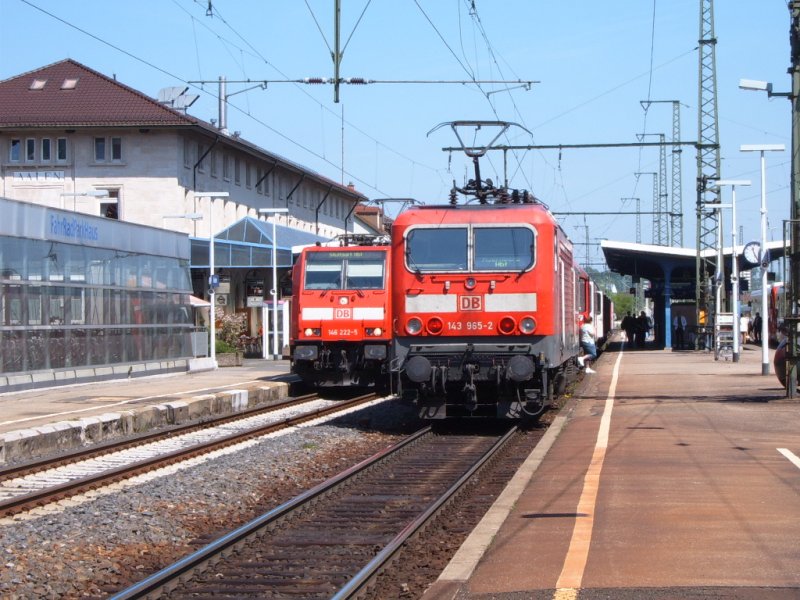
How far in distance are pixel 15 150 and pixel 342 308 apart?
101 feet

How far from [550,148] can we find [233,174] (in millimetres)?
28218

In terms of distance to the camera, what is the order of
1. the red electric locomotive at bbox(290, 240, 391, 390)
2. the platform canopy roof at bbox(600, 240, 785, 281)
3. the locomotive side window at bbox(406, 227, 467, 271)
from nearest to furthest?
the locomotive side window at bbox(406, 227, 467, 271)
the red electric locomotive at bbox(290, 240, 391, 390)
the platform canopy roof at bbox(600, 240, 785, 281)

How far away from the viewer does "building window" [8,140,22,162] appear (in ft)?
163

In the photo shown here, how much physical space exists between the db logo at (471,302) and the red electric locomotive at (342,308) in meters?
8.12

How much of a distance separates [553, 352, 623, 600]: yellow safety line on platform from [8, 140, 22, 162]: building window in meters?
41.2

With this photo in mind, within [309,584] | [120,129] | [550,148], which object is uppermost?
[120,129]

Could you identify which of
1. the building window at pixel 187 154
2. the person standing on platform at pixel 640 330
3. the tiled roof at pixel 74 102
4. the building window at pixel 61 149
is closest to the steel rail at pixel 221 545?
the tiled roof at pixel 74 102

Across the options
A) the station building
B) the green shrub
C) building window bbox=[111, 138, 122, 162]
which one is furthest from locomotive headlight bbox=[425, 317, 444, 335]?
building window bbox=[111, 138, 122, 162]

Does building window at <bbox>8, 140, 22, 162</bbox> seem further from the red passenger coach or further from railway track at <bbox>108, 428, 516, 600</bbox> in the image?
railway track at <bbox>108, 428, 516, 600</bbox>

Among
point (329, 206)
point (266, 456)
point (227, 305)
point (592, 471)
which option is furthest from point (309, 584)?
point (329, 206)

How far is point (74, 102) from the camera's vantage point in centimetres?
5000

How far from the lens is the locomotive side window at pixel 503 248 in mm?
15453

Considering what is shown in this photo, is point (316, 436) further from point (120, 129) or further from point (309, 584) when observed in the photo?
point (120, 129)

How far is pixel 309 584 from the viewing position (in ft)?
24.1
